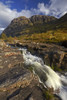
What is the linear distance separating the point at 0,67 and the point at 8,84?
5.07m

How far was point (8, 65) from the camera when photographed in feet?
47.4

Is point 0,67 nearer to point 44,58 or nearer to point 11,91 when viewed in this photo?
point 11,91

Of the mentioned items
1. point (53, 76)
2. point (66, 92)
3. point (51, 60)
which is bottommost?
point (66, 92)

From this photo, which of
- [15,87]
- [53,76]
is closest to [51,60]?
[53,76]

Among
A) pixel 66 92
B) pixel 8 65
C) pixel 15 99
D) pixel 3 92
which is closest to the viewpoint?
pixel 15 99

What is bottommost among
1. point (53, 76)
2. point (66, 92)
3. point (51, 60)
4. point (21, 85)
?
point (66, 92)

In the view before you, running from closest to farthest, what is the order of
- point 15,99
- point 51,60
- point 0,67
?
point 15,99
point 0,67
point 51,60

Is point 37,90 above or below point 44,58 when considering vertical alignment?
below

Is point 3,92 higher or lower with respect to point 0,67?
lower

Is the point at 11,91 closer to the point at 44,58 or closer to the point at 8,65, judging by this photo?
the point at 8,65

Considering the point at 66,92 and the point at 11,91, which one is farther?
the point at 66,92

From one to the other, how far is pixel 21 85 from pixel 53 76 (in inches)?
307

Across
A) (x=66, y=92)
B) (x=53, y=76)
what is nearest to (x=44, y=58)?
(x=53, y=76)

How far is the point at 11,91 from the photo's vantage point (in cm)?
895
